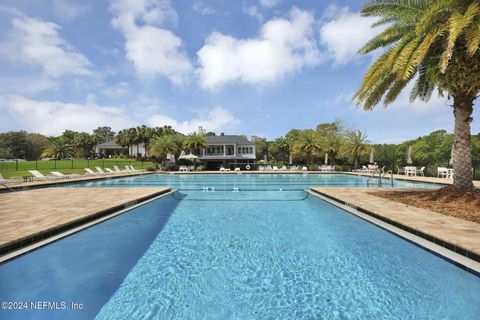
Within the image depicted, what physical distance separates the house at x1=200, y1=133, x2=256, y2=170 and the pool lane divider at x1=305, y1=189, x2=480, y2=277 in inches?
1292

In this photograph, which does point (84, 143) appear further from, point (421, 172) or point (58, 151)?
point (421, 172)

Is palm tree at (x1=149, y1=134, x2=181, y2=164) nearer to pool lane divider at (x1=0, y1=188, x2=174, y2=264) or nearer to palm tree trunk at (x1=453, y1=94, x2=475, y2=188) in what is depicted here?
pool lane divider at (x1=0, y1=188, x2=174, y2=264)

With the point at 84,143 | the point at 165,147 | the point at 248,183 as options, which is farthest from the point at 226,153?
the point at 84,143

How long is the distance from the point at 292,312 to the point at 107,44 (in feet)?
63.1

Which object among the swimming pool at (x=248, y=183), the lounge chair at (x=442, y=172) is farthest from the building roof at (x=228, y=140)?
the lounge chair at (x=442, y=172)

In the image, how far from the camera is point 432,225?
19.9ft

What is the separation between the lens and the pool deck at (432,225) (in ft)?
15.6

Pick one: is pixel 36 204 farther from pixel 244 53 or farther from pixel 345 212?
pixel 244 53

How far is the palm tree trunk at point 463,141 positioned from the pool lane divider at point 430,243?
4.09 metres

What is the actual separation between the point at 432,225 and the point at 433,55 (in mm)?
6474

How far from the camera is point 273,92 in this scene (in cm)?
2847

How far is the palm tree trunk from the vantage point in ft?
29.0

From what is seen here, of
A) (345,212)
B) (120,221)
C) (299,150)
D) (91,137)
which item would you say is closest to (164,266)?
(120,221)

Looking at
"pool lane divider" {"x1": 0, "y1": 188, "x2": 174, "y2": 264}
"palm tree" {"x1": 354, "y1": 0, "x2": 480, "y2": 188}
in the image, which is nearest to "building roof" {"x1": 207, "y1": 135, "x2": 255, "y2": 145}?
"palm tree" {"x1": 354, "y1": 0, "x2": 480, "y2": 188}
